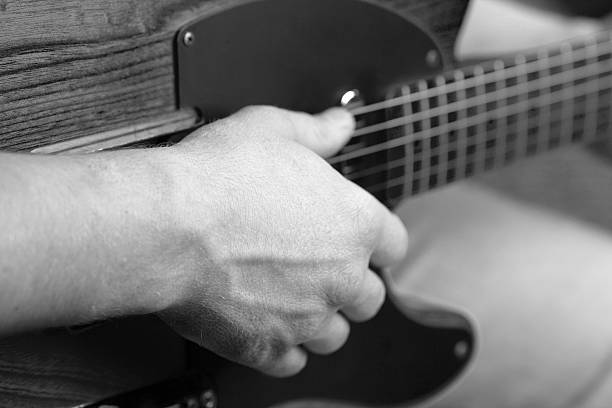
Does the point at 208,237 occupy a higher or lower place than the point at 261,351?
higher

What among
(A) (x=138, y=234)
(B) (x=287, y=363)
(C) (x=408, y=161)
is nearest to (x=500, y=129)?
(C) (x=408, y=161)

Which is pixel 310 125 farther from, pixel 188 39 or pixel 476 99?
pixel 476 99

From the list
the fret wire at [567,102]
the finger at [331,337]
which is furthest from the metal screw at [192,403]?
the fret wire at [567,102]

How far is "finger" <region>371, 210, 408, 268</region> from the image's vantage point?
636 mm

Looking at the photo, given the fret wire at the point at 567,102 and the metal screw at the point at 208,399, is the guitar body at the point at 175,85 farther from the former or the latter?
the fret wire at the point at 567,102

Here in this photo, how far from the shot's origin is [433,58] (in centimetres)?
79

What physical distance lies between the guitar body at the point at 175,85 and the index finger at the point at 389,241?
5.1 inches

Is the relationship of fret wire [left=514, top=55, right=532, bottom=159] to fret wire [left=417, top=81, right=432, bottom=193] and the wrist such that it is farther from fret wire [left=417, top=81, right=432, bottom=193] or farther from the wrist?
the wrist

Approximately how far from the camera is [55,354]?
608 millimetres

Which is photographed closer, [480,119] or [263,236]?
[263,236]

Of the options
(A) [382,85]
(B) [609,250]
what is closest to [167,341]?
(A) [382,85]

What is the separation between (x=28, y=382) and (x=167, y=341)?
0.37 ft

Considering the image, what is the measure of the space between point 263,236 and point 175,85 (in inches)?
6.5

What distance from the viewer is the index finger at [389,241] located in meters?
0.63
